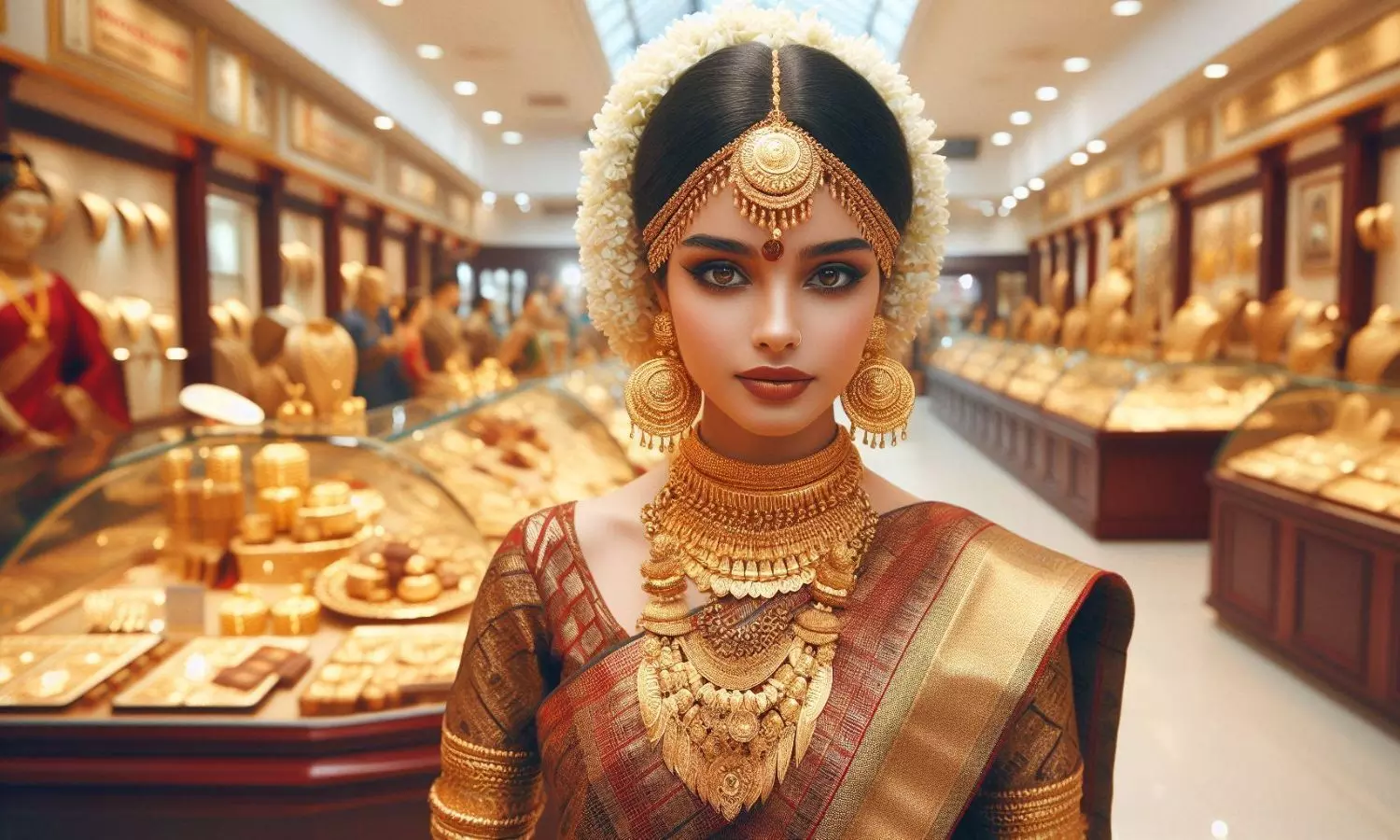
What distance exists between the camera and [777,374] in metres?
1.13

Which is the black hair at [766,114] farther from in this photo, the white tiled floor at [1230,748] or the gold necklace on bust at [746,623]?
the white tiled floor at [1230,748]

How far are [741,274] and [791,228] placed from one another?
8 centimetres

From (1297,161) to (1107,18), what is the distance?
2.21 metres

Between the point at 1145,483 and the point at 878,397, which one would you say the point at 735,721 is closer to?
the point at 878,397

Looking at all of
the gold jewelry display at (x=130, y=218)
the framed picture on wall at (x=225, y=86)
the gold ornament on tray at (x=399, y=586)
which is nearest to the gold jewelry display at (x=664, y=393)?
the gold ornament on tray at (x=399, y=586)

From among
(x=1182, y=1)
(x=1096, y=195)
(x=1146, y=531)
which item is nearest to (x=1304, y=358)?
(x=1146, y=531)

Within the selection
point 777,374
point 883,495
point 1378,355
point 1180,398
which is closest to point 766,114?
point 777,374

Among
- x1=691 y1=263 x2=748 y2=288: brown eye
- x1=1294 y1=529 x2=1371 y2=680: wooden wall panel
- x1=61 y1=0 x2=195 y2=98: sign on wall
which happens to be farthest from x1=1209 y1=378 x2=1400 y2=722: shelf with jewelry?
x1=61 y1=0 x2=195 y2=98: sign on wall

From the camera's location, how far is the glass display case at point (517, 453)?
3176mm

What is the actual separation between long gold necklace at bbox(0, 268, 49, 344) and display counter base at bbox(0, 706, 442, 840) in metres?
2.81

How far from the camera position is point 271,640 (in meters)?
2.42

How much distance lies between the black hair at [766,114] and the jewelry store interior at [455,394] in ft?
1.22

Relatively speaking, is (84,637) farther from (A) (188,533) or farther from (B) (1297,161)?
(B) (1297,161)

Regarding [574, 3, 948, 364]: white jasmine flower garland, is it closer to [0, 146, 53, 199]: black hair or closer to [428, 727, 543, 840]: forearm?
[428, 727, 543, 840]: forearm
